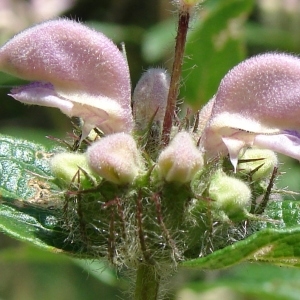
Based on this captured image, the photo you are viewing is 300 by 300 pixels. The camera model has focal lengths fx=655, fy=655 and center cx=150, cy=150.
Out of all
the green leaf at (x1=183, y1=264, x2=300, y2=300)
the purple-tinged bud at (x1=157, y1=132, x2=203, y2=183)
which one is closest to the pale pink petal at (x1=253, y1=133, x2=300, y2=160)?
the purple-tinged bud at (x1=157, y1=132, x2=203, y2=183)

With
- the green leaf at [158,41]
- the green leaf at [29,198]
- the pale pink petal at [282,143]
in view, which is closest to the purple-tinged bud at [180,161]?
the pale pink petal at [282,143]

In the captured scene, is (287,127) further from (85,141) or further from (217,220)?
(85,141)

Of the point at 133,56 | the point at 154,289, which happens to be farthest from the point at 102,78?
the point at 133,56

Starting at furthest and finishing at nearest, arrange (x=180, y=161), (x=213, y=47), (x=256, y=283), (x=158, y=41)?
(x=158, y=41) < (x=213, y=47) < (x=256, y=283) < (x=180, y=161)

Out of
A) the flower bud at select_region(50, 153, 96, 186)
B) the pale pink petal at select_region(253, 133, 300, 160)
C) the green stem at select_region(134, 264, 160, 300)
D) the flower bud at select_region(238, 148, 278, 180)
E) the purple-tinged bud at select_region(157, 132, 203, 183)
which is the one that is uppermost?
the pale pink petal at select_region(253, 133, 300, 160)

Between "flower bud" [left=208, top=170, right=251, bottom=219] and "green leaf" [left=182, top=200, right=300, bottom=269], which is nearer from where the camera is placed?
→ "green leaf" [left=182, top=200, right=300, bottom=269]

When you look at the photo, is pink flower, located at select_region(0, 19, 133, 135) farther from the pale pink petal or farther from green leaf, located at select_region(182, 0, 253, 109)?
green leaf, located at select_region(182, 0, 253, 109)

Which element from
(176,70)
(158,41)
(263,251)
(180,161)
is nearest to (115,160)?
(180,161)

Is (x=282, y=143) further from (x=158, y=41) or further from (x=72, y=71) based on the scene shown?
(x=158, y=41)
